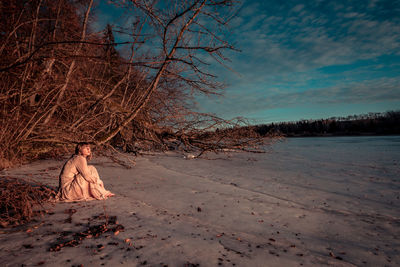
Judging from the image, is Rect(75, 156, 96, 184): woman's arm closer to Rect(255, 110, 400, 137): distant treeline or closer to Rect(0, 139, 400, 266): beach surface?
Rect(0, 139, 400, 266): beach surface

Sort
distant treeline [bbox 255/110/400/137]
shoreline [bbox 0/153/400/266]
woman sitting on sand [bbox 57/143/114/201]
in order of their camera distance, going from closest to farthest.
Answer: shoreline [bbox 0/153/400/266], woman sitting on sand [bbox 57/143/114/201], distant treeline [bbox 255/110/400/137]

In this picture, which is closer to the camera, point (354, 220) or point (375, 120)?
point (354, 220)

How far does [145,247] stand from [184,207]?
177 centimetres

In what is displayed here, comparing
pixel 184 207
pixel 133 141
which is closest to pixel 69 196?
pixel 184 207

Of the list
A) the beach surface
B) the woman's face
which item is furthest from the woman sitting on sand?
the beach surface

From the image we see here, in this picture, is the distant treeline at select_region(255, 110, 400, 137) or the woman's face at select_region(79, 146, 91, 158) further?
the distant treeline at select_region(255, 110, 400, 137)

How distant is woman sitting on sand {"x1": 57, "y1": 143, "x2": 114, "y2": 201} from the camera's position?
4.19 meters

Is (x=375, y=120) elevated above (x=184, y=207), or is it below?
above

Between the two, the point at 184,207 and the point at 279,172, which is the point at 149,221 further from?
the point at 279,172

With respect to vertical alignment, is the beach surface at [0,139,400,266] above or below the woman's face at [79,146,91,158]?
below

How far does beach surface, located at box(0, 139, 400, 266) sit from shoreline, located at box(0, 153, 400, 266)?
0.01 metres

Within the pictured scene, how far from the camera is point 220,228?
3309 millimetres

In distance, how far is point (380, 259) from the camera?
105 inches

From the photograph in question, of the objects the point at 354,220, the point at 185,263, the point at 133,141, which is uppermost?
the point at 133,141
